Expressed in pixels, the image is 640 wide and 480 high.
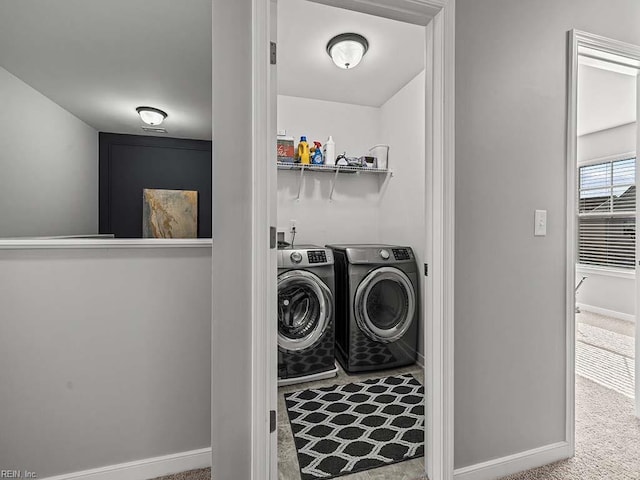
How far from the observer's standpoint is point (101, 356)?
1.46 metres

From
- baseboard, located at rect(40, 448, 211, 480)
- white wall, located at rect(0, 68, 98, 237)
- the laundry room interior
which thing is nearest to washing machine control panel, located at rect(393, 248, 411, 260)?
the laundry room interior

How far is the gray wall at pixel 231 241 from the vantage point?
3.96 feet

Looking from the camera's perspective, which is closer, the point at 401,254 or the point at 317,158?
the point at 401,254

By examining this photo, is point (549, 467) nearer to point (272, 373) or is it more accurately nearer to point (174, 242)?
point (272, 373)

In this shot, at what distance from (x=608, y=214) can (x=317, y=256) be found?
178 inches

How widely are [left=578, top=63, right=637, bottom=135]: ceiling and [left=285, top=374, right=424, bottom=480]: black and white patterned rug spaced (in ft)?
9.28

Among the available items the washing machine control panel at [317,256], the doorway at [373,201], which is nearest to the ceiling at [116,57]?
the doorway at [373,201]

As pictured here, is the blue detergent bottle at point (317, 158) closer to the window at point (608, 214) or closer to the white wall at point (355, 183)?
the white wall at point (355, 183)

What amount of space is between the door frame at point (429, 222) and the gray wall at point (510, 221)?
78 millimetres

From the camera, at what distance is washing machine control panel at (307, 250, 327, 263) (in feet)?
7.99

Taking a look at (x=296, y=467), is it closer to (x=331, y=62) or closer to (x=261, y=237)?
(x=261, y=237)

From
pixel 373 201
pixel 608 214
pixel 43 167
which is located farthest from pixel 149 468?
pixel 608 214

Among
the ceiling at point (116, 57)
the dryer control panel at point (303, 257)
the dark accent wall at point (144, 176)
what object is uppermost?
the ceiling at point (116, 57)

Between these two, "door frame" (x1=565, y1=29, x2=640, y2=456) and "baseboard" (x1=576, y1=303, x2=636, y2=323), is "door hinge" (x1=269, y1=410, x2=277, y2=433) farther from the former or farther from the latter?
"baseboard" (x1=576, y1=303, x2=636, y2=323)
